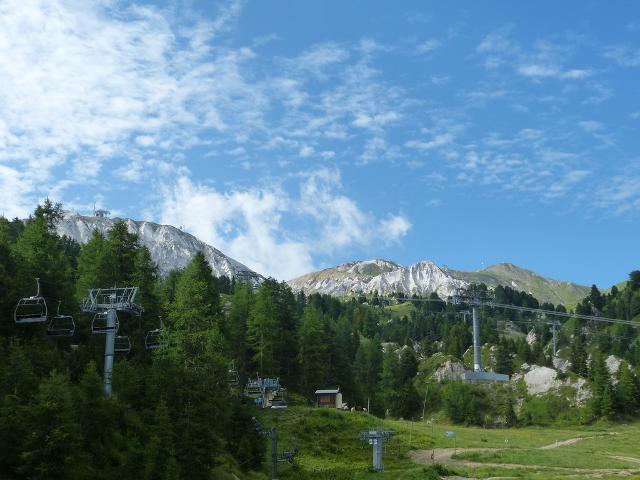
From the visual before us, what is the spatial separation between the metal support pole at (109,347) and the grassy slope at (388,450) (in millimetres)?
22660

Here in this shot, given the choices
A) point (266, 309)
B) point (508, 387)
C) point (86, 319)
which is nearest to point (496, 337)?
point (508, 387)

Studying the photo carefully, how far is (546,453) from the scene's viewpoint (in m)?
85.4

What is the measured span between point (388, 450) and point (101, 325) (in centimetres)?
3871

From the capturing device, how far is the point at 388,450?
82375mm

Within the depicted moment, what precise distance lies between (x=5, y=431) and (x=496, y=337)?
173 meters

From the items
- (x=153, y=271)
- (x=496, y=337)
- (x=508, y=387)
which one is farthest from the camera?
(x=496, y=337)

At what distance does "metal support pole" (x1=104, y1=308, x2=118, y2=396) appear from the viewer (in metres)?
51.1

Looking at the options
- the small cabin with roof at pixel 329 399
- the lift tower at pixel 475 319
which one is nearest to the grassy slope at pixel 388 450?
the small cabin with roof at pixel 329 399

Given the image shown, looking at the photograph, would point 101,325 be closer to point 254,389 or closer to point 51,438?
point 254,389

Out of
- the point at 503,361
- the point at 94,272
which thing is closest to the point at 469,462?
the point at 94,272

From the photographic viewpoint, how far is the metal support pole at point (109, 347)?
51.1 meters

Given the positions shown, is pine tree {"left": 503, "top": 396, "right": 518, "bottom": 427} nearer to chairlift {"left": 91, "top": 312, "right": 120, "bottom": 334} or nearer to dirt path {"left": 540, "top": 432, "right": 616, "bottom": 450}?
dirt path {"left": 540, "top": 432, "right": 616, "bottom": 450}

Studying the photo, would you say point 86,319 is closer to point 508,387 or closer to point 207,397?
point 207,397

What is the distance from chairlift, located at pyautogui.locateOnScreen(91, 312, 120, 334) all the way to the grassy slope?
74.3ft
